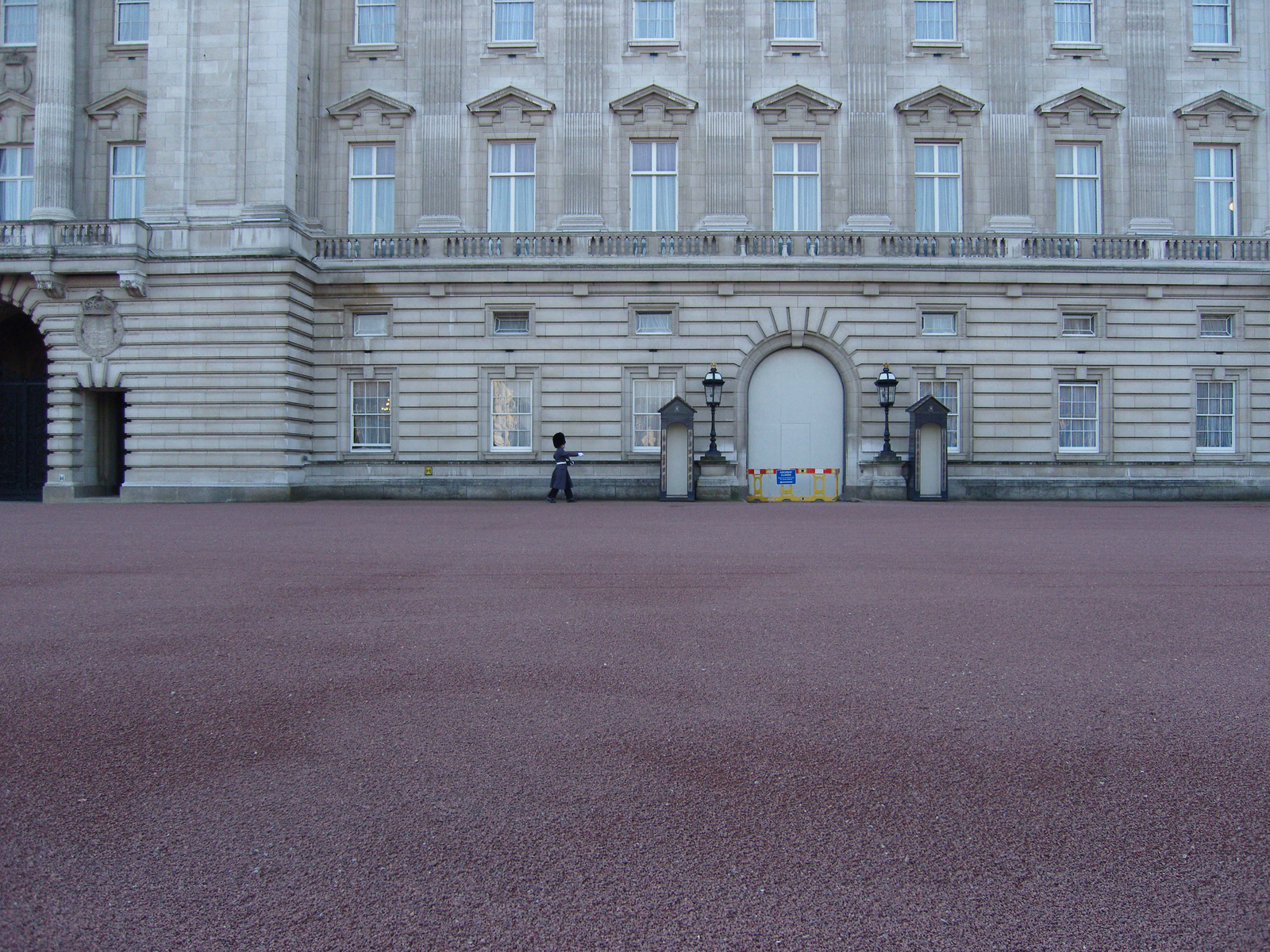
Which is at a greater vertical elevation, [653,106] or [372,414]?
[653,106]

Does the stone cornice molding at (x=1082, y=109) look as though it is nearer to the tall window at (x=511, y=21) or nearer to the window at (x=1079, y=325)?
the window at (x=1079, y=325)

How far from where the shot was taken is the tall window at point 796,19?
86.0ft

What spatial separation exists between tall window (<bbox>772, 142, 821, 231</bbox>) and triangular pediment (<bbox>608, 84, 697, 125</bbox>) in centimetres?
294

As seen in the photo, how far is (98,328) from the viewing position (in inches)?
963

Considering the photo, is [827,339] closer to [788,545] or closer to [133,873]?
[788,545]

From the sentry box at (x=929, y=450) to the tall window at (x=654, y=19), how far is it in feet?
45.0

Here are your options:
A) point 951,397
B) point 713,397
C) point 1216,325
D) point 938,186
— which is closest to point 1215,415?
point 1216,325

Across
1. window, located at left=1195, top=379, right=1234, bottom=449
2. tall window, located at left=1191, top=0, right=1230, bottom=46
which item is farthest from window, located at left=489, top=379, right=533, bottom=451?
tall window, located at left=1191, top=0, right=1230, bottom=46

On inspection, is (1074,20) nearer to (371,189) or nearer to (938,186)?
(938,186)

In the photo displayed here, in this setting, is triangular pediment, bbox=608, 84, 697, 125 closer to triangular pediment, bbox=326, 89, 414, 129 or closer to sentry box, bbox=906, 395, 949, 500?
triangular pediment, bbox=326, 89, 414, 129

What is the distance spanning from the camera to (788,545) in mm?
12602

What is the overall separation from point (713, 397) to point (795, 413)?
9.59 ft

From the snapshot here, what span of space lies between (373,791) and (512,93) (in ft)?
85.2

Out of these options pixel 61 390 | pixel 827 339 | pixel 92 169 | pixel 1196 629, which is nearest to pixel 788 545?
pixel 1196 629
